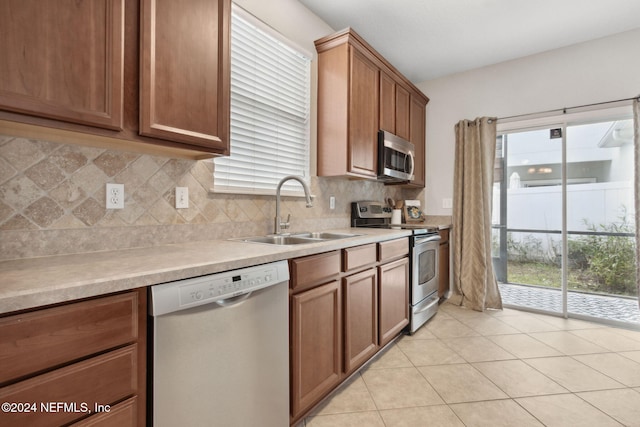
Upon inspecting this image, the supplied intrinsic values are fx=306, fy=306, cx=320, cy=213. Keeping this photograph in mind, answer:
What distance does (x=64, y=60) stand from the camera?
104 centimetres

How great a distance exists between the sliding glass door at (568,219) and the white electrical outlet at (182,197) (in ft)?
11.1

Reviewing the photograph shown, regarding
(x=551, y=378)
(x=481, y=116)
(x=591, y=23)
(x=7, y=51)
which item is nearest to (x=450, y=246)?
(x=481, y=116)

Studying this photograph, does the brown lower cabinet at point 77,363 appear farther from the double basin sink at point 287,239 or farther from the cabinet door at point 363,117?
the cabinet door at point 363,117

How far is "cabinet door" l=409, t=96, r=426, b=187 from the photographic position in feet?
11.8

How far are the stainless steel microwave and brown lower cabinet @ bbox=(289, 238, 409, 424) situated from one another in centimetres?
83

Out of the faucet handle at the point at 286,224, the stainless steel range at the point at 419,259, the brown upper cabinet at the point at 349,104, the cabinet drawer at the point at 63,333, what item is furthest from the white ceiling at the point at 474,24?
the cabinet drawer at the point at 63,333

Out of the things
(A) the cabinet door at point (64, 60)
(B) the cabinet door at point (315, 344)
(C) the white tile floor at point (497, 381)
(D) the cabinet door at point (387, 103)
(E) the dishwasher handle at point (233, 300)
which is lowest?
(C) the white tile floor at point (497, 381)

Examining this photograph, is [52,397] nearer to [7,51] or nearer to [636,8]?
[7,51]

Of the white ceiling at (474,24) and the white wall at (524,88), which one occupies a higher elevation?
the white ceiling at (474,24)

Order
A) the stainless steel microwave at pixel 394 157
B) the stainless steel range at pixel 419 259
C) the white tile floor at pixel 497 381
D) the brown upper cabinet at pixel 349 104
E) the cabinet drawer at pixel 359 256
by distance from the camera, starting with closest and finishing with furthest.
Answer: the white tile floor at pixel 497 381, the cabinet drawer at pixel 359 256, the brown upper cabinet at pixel 349 104, the stainless steel range at pixel 419 259, the stainless steel microwave at pixel 394 157

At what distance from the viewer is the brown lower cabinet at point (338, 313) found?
1.52 meters

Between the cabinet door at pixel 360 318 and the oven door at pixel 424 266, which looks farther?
the oven door at pixel 424 266

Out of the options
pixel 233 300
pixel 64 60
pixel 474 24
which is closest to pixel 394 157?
pixel 474 24

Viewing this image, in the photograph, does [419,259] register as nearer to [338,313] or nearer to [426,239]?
[426,239]
